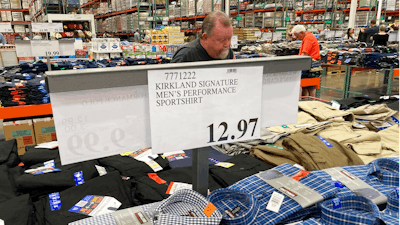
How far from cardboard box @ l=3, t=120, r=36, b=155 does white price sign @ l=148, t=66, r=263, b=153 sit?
3.27 m

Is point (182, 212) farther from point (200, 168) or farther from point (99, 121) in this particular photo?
point (99, 121)

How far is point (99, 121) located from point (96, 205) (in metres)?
0.54

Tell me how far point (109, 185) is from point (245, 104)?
0.75 meters

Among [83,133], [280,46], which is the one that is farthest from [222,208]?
[280,46]

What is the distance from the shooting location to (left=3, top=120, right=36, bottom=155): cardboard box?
3.54 m

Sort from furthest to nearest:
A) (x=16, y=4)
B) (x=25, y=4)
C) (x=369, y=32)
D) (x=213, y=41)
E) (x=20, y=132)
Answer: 1. (x=25, y=4)
2. (x=16, y=4)
3. (x=369, y=32)
4. (x=20, y=132)
5. (x=213, y=41)

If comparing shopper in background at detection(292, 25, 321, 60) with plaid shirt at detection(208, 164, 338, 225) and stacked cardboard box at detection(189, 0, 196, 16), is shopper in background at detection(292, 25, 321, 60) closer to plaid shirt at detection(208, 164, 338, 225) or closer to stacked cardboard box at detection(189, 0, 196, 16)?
plaid shirt at detection(208, 164, 338, 225)

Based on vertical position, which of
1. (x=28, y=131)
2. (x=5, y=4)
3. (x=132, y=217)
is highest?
(x=5, y=4)

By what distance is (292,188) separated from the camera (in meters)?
1.16

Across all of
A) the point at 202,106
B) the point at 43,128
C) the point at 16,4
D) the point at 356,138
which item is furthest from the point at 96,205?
the point at 16,4

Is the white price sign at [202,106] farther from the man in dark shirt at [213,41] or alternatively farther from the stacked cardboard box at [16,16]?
the stacked cardboard box at [16,16]

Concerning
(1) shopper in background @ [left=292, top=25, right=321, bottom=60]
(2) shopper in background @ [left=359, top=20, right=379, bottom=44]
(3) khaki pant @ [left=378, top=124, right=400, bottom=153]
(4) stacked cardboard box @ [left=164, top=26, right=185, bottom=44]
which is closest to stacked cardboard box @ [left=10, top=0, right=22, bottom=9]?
(4) stacked cardboard box @ [left=164, top=26, right=185, bottom=44]

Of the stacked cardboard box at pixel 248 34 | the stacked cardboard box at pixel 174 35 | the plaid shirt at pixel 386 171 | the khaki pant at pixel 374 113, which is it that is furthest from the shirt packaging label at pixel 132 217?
the stacked cardboard box at pixel 248 34

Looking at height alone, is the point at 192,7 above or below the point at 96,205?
above
